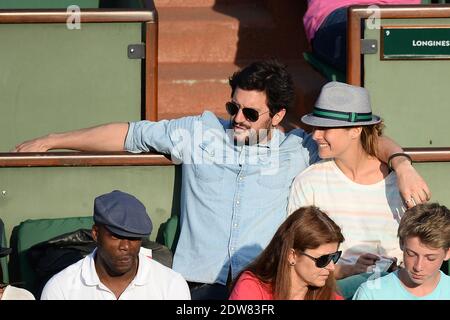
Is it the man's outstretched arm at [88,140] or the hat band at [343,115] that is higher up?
the hat band at [343,115]

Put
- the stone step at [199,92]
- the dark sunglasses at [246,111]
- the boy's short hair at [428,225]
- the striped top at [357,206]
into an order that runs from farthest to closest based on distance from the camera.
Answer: the stone step at [199,92], the dark sunglasses at [246,111], the striped top at [357,206], the boy's short hair at [428,225]

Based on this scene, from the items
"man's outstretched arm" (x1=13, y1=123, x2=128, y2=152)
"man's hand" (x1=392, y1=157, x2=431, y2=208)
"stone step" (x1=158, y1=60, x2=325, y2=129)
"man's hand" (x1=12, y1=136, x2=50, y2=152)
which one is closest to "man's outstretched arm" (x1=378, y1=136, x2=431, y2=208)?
"man's hand" (x1=392, y1=157, x2=431, y2=208)

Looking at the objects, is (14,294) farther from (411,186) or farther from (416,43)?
(416,43)

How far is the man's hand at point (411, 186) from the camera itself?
6.18 m

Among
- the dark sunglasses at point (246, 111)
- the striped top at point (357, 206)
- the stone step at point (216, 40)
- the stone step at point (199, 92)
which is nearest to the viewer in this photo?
the striped top at point (357, 206)

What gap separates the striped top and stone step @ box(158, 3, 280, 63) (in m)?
2.51

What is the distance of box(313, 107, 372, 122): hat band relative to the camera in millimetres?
6414

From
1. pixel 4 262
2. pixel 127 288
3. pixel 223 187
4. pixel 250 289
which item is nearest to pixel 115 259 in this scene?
pixel 127 288

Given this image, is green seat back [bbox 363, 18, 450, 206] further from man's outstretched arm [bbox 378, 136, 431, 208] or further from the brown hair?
man's outstretched arm [bbox 378, 136, 431, 208]

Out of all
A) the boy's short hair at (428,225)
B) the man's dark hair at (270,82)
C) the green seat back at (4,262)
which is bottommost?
the green seat back at (4,262)

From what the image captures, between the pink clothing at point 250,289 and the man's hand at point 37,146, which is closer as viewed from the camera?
the pink clothing at point 250,289

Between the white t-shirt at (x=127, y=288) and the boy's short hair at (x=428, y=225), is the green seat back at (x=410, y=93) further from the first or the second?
the white t-shirt at (x=127, y=288)

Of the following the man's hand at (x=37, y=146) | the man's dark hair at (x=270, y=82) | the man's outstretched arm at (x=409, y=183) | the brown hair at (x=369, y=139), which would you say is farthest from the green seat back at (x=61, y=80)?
the man's outstretched arm at (x=409, y=183)
